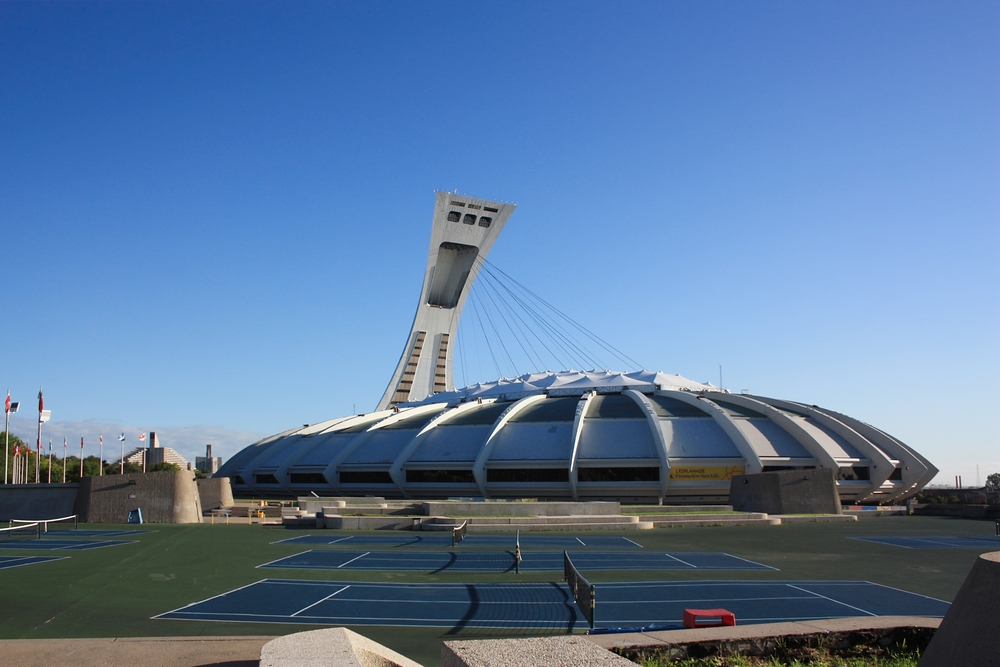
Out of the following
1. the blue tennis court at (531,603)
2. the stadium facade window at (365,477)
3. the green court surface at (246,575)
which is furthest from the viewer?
the stadium facade window at (365,477)

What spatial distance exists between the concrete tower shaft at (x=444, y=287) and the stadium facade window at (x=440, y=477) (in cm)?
2244

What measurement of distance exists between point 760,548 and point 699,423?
878 inches

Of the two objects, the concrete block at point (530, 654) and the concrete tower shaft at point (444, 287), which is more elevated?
the concrete tower shaft at point (444, 287)

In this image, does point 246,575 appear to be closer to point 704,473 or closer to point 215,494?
point 215,494

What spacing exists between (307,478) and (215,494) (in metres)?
9.00

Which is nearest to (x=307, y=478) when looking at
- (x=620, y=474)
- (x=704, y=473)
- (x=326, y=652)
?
(x=620, y=474)

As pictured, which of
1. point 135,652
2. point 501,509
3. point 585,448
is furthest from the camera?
point 585,448

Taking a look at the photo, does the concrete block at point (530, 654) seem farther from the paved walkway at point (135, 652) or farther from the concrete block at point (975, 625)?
the paved walkway at point (135, 652)

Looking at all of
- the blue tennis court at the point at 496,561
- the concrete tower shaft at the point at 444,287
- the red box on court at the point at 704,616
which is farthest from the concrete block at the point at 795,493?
the concrete tower shaft at the point at 444,287

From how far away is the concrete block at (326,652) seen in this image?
4758mm

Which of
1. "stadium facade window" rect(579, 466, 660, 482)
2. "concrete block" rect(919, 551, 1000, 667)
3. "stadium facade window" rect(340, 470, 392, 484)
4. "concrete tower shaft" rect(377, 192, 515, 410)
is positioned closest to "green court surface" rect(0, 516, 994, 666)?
"concrete block" rect(919, 551, 1000, 667)

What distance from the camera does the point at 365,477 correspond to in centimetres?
4459

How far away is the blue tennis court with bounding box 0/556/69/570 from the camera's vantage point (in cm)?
1563

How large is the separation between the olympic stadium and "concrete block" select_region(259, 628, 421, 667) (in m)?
34.2
